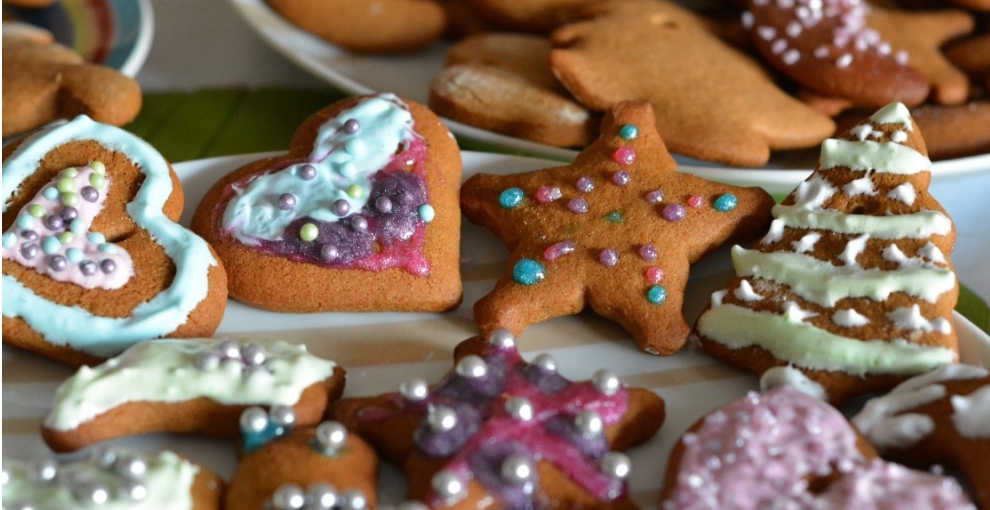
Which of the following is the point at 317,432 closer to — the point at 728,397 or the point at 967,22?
the point at 728,397

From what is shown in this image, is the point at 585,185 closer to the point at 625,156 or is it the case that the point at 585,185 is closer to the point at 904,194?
the point at 625,156

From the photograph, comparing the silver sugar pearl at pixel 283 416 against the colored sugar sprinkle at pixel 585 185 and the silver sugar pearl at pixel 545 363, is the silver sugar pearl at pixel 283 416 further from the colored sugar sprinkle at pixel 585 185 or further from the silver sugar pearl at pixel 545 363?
the colored sugar sprinkle at pixel 585 185

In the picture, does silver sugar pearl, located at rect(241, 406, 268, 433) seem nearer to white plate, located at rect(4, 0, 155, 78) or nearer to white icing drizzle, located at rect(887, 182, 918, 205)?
white icing drizzle, located at rect(887, 182, 918, 205)

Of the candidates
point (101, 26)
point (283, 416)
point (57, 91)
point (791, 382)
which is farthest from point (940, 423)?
point (101, 26)

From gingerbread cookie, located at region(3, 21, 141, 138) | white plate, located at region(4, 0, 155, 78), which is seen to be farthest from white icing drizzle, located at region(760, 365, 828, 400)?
white plate, located at region(4, 0, 155, 78)

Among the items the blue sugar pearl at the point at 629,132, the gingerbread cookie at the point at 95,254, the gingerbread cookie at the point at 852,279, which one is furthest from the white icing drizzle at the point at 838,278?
the gingerbread cookie at the point at 95,254
